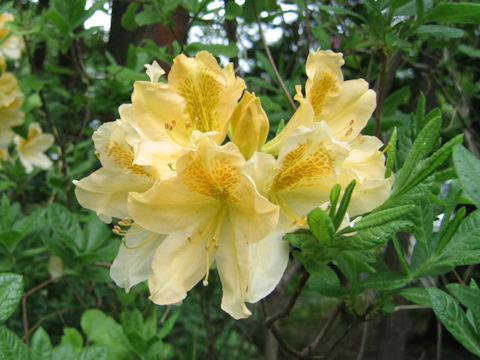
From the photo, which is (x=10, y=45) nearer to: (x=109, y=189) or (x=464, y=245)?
(x=109, y=189)

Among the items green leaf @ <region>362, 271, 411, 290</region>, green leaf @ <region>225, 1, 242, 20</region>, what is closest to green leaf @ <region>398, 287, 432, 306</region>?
green leaf @ <region>362, 271, 411, 290</region>

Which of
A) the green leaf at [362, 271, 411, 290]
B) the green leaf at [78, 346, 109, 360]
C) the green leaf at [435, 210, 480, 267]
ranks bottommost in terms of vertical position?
the green leaf at [78, 346, 109, 360]

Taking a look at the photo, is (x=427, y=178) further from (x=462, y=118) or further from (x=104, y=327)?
(x=462, y=118)

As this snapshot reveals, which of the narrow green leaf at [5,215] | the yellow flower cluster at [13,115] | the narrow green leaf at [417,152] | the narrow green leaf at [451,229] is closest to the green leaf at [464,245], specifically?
the narrow green leaf at [451,229]

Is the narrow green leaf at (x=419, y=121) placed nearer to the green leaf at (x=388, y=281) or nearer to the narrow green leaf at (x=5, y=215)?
the green leaf at (x=388, y=281)

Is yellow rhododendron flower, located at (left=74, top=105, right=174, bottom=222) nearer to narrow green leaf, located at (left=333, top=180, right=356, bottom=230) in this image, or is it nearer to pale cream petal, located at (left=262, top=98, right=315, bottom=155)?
pale cream petal, located at (left=262, top=98, right=315, bottom=155)

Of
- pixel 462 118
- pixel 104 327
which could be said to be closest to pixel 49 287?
pixel 104 327
